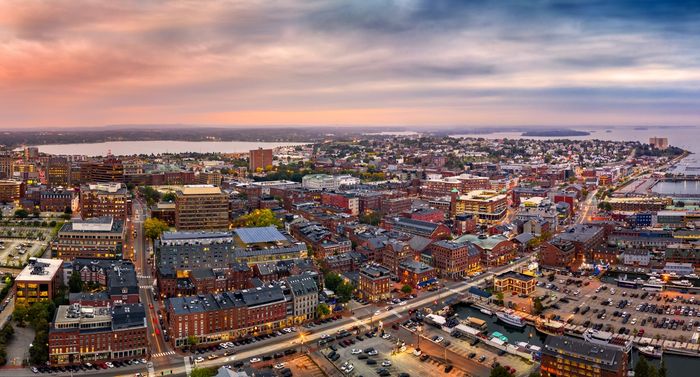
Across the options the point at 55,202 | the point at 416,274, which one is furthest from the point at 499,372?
the point at 55,202

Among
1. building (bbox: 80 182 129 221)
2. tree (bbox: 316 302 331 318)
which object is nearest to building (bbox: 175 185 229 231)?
building (bbox: 80 182 129 221)

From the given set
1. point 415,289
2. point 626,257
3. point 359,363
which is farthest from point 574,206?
point 359,363

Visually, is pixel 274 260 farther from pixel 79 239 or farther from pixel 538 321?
pixel 538 321

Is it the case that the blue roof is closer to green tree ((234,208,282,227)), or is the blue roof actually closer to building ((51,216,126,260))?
green tree ((234,208,282,227))

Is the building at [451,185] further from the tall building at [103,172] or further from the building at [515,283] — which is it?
the tall building at [103,172]

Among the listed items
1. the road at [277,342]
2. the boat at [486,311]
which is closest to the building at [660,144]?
the road at [277,342]

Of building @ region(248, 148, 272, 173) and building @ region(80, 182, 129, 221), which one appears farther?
building @ region(248, 148, 272, 173)
